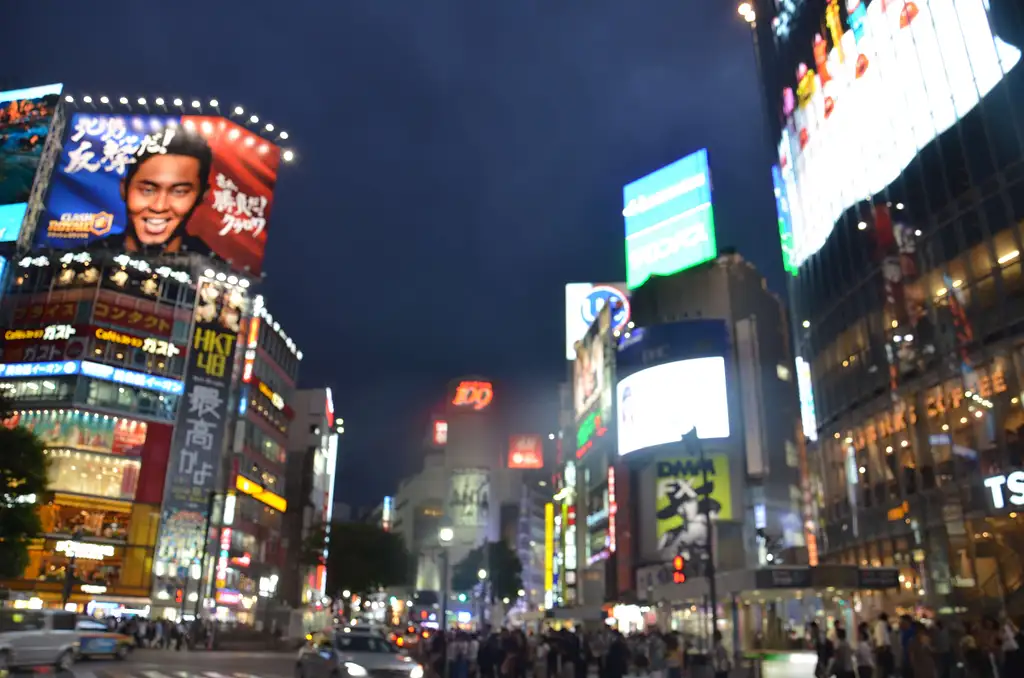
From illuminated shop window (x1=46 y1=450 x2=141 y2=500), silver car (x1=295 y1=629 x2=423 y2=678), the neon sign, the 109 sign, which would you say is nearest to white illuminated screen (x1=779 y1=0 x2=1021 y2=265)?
the neon sign

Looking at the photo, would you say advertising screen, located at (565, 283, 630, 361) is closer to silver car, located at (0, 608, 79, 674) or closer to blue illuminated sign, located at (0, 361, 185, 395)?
blue illuminated sign, located at (0, 361, 185, 395)

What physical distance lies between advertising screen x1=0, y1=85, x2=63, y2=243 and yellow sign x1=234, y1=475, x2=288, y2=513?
24657 mm

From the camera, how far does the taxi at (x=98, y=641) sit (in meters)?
27.9

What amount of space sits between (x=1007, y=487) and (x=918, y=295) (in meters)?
8.23

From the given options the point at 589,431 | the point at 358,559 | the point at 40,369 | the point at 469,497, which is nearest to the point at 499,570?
the point at 469,497

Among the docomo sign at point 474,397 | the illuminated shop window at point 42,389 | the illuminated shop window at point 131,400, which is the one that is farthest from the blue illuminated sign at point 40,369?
the docomo sign at point 474,397

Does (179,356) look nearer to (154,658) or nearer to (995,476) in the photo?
(154,658)

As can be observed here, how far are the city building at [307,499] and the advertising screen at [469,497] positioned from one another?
3001 cm

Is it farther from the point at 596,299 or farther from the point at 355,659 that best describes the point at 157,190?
the point at 355,659

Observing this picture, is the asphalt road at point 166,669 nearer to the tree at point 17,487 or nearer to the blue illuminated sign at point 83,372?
the tree at point 17,487

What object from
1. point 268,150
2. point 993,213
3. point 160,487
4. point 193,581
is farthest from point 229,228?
point 993,213

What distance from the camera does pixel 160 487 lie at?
56.5 meters

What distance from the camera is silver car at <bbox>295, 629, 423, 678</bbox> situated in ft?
53.9

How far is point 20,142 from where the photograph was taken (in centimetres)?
5781
